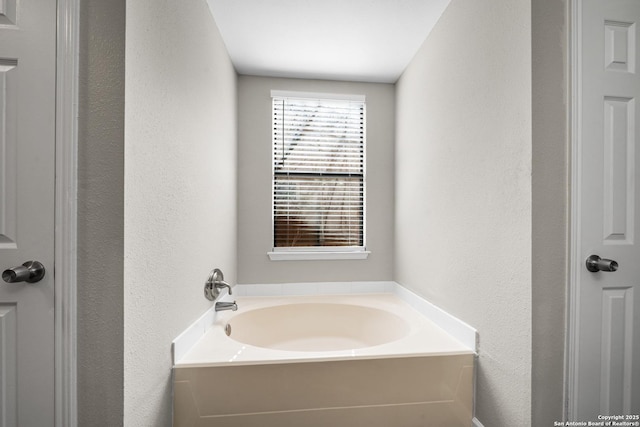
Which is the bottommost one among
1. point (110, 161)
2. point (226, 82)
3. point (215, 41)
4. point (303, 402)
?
point (303, 402)

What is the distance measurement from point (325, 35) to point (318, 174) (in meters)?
1.06

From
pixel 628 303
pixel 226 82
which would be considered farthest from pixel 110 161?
pixel 628 303

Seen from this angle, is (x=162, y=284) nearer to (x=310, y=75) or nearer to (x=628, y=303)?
(x=628, y=303)

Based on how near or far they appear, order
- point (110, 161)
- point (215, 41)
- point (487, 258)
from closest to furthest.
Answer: point (110, 161), point (487, 258), point (215, 41)

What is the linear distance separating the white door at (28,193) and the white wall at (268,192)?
161cm

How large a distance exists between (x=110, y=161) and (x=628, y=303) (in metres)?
1.96

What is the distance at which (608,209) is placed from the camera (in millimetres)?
1139

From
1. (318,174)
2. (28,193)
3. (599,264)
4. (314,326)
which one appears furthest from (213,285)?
(599,264)

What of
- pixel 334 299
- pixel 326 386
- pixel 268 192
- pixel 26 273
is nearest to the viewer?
pixel 26 273

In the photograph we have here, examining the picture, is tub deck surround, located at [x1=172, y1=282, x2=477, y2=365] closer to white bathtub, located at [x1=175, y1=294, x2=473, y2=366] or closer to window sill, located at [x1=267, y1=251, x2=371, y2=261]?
white bathtub, located at [x1=175, y1=294, x2=473, y2=366]

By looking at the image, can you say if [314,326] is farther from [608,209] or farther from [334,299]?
[608,209]

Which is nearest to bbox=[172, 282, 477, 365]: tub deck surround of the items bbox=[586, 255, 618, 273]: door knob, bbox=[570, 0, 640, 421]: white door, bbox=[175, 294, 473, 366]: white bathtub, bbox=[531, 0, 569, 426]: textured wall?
bbox=[175, 294, 473, 366]: white bathtub

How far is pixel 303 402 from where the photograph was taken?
135 cm

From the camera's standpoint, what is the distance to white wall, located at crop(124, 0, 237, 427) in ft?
3.23
